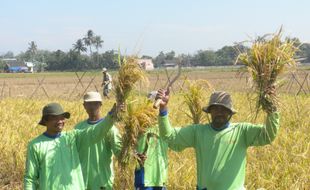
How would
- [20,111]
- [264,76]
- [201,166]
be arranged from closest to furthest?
1. [264,76]
2. [201,166]
3. [20,111]

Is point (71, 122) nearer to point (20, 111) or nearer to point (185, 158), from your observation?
point (20, 111)

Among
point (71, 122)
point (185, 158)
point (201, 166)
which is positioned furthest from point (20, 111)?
point (201, 166)

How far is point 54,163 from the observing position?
13.0 feet

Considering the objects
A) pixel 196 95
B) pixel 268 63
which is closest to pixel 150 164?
pixel 196 95

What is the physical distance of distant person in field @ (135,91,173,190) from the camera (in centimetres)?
454

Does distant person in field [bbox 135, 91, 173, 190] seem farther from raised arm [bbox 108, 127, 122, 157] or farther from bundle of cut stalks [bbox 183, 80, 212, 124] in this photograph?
bundle of cut stalks [bbox 183, 80, 212, 124]

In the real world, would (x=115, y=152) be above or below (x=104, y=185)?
above

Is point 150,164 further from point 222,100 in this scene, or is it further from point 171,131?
point 222,100

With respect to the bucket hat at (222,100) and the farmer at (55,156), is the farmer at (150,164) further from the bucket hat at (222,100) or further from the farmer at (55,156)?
the bucket hat at (222,100)

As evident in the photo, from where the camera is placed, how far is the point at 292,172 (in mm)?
5328

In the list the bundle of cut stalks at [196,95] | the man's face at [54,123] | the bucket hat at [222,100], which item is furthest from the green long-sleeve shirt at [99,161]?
the bucket hat at [222,100]

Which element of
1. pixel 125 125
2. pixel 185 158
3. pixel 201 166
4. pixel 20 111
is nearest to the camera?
pixel 201 166

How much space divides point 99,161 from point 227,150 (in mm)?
1337

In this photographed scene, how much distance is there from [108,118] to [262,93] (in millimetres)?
1333
